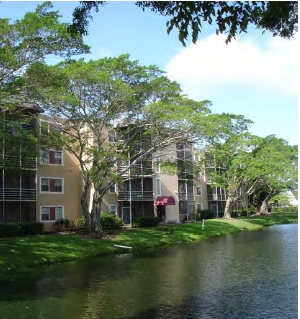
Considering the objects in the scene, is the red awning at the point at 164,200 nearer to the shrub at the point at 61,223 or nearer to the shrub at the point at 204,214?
the shrub at the point at 204,214

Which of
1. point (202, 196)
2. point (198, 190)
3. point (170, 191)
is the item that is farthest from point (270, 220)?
point (170, 191)

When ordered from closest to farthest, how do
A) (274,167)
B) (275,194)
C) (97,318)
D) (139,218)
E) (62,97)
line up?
(97,318)
(62,97)
(139,218)
(274,167)
(275,194)

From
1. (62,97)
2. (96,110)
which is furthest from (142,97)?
(62,97)

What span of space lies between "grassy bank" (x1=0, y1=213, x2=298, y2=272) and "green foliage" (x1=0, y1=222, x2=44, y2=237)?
10.5 feet

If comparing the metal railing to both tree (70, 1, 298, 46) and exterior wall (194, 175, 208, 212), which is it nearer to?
exterior wall (194, 175, 208, 212)

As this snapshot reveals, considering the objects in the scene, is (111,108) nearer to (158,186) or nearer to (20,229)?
(20,229)

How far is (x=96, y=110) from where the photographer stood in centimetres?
3019

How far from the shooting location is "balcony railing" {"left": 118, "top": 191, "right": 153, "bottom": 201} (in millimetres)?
44875

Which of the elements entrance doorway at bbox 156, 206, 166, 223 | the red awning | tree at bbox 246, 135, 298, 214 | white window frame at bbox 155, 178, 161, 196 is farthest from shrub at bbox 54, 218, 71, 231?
tree at bbox 246, 135, 298, 214

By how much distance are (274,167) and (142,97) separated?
87.0 feet

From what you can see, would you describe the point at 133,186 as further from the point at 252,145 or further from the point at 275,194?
the point at 275,194

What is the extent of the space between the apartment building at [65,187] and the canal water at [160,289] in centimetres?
887

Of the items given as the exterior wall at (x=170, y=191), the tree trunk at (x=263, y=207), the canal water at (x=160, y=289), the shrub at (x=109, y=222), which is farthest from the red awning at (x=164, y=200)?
the tree trunk at (x=263, y=207)

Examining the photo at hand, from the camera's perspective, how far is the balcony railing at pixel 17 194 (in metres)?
33.7
